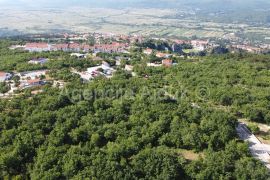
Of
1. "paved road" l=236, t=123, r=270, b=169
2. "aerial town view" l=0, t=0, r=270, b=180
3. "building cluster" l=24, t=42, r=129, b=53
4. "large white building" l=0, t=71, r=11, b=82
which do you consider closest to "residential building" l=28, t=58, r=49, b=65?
"aerial town view" l=0, t=0, r=270, b=180

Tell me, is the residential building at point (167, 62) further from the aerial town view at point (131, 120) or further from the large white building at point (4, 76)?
the large white building at point (4, 76)

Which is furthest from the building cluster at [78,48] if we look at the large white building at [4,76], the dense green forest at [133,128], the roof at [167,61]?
the dense green forest at [133,128]

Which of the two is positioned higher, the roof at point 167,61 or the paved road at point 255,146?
the roof at point 167,61

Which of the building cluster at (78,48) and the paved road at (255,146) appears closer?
the paved road at (255,146)

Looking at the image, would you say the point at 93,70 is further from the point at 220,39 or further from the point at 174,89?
the point at 220,39

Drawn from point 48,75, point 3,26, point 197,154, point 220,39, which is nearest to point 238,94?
point 197,154

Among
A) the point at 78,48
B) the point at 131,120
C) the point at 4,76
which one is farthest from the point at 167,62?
the point at 131,120
